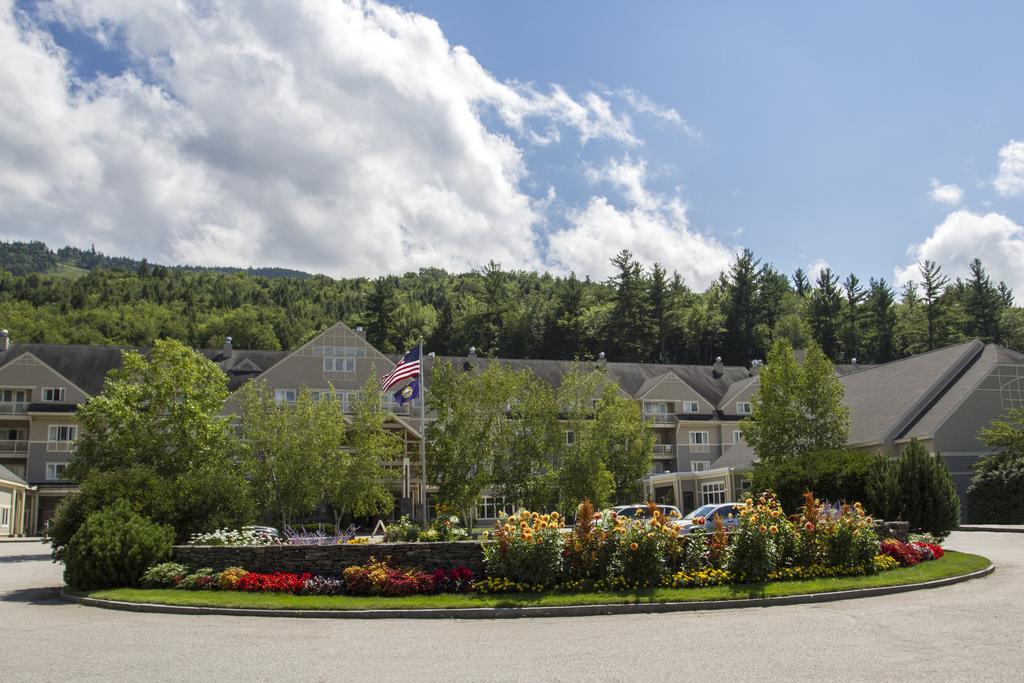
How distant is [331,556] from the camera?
1880 cm

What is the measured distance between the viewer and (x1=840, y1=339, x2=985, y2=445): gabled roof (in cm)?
4475

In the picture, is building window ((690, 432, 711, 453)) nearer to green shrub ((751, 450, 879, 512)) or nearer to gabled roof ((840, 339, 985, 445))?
gabled roof ((840, 339, 985, 445))

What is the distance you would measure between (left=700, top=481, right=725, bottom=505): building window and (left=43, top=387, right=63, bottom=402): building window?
145 ft

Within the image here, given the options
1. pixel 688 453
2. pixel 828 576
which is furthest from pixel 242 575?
pixel 688 453

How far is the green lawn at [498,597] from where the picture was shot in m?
16.4

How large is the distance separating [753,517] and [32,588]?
17.3 metres

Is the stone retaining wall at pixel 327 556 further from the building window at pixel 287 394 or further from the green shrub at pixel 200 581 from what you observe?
the building window at pixel 287 394

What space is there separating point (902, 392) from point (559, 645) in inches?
1588

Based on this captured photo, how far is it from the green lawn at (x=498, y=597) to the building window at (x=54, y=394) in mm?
47049

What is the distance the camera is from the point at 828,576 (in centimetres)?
1855

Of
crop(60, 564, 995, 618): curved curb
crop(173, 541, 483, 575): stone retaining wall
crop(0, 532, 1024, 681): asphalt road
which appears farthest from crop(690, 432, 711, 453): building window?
crop(173, 541, 483, 575): stone retaining wall

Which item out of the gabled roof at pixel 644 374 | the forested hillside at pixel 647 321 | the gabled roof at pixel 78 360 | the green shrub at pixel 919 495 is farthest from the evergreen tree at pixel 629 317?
the green shrub at pixel 919 495

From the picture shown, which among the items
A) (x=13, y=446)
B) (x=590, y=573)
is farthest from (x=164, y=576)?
(x=13, y=446)

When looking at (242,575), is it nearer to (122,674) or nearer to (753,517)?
(122,674)
